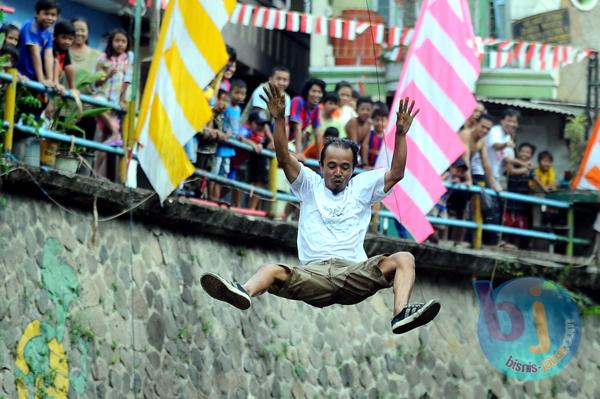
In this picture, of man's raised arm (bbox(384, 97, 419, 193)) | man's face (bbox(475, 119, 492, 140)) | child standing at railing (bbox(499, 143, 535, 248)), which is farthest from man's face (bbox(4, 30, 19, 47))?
child standing at railing (bbox(499, 143, 535, 248))

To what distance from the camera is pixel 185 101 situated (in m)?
14.2

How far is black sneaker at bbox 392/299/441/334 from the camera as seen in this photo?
416 inches

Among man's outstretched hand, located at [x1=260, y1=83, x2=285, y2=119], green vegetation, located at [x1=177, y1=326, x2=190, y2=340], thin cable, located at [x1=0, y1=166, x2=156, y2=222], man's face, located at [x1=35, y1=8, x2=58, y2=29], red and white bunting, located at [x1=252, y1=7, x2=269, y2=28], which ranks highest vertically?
red and white bunting, located at [x1=252, y1=7, x2=269, y2=28]

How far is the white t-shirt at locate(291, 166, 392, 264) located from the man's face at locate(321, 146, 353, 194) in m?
0.07

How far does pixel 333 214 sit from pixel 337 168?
0.32 m

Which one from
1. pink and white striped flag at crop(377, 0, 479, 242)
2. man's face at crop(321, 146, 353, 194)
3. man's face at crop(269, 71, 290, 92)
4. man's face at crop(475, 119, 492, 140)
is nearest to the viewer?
man's face at crop(321, 146, 353, 194)

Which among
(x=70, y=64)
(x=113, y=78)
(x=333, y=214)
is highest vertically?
(x=70, y=64)

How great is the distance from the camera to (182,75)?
14.2 m

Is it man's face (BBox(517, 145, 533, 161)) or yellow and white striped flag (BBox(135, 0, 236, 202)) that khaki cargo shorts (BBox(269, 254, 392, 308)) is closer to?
yellow and white striped flag (BBox(135, 0, 236, 202))

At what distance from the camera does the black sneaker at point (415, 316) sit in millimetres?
10562

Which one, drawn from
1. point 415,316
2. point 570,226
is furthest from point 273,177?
point 415,316

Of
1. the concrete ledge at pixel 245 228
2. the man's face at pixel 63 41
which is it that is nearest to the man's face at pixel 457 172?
the concrete ledge at pixel 245 228

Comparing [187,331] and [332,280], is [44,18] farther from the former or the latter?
[332,280]

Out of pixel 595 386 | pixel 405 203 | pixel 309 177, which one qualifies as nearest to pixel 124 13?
pixel 405 203
